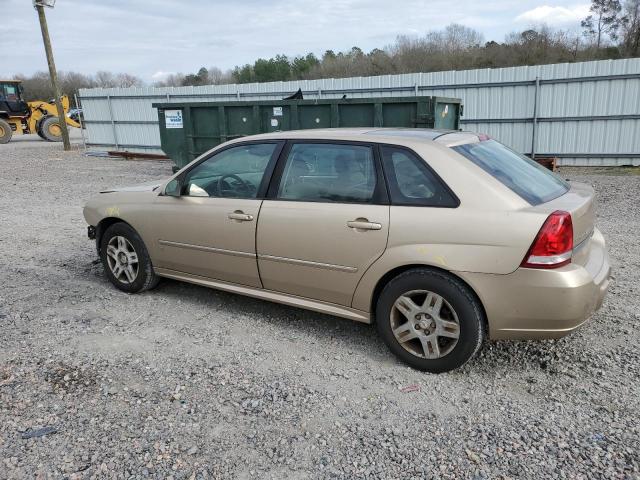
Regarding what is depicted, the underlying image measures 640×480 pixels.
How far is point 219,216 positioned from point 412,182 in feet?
5.34

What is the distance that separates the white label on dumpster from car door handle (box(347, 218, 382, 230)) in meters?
10.3

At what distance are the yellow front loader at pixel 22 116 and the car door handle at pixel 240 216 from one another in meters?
25.2

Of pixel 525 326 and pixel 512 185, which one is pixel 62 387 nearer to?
pixel 525 326

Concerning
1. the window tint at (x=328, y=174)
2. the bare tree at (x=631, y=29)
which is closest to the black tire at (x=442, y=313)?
the window tint at (x=328, y=174)

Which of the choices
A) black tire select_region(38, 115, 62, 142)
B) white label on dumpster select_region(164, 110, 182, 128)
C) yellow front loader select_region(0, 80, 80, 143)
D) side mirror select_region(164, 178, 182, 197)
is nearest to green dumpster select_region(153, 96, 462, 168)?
white label on dumpster select_region(164, 110, 182, 128)

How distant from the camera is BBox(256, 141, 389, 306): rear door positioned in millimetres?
3451

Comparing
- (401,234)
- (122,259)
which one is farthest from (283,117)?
Result: (401,234)

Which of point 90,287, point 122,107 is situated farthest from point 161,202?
point 122,107

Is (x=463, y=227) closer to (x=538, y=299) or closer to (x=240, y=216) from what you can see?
(x=538, y=299)

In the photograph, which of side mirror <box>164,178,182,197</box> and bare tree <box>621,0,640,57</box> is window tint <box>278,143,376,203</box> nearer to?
side mirror <box>164,178,182,197</box>

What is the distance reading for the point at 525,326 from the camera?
3.07 metres

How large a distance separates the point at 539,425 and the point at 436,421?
1.83 ft

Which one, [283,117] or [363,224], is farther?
[283,117]

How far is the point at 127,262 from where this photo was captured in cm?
488
